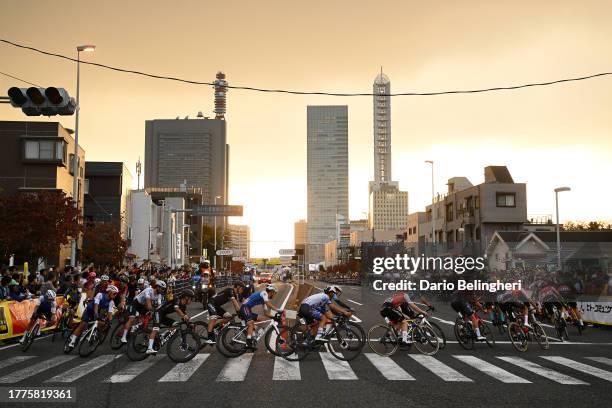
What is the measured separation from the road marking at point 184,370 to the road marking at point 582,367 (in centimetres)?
798

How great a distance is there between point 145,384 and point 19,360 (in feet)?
15.7

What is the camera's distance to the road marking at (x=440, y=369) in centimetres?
1127

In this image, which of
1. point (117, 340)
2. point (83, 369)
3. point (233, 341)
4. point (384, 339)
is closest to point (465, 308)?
point (384, 339)

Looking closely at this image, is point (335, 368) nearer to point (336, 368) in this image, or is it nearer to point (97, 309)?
point (336, 368)

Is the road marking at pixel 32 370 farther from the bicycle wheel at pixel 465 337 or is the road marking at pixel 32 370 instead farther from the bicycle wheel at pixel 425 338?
the bicycle wheel at pixel 465 337

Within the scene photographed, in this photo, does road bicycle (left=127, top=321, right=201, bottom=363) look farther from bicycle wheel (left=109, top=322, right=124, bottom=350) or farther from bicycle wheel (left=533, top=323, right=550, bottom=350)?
bicycle wheel (left=533, top=323, right=550, bottom=350)

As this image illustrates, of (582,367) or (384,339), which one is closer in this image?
(582,367)

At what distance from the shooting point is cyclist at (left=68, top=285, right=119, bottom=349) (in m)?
14.9

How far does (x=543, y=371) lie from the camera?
1216 cm

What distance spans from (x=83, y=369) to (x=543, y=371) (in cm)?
944

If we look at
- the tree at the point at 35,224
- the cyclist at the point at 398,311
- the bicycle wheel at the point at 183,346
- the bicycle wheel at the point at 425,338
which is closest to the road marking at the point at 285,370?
the bicycle wheel at the point at 183,346

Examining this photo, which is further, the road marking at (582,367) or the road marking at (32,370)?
the road marking at (582,367)

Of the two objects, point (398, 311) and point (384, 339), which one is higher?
point (398, 311)

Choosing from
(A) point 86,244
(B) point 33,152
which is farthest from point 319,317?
(A) point 86,244
